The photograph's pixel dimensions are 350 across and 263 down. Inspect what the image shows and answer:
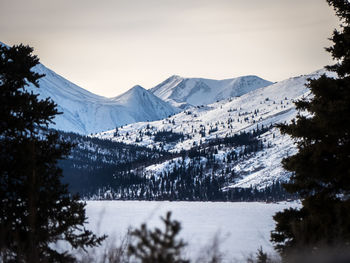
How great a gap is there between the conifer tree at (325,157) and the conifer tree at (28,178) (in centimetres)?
617

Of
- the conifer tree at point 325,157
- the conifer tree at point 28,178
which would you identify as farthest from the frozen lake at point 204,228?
the conifer tree at point 325,157

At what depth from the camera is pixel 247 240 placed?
67.3 m

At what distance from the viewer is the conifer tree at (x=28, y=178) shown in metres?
10.4

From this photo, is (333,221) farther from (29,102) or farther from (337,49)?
(29,102)

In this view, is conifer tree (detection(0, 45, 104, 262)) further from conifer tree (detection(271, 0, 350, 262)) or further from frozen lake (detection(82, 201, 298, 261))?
conifer tree (detection(271, 0, 350, 262))

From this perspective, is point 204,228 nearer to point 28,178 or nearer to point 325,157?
point 325,157

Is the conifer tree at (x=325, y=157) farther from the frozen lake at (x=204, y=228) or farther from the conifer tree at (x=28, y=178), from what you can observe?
the conifer tree at (x=28, y=178)

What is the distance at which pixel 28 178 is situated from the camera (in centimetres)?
1017

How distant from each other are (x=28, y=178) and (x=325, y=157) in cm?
887

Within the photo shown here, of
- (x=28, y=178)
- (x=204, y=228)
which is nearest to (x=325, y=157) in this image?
(x=28, y=178)

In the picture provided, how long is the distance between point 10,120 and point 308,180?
9.34m

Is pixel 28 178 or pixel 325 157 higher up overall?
pixel 325 157

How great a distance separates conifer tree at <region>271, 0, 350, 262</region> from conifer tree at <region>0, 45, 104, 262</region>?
6.17m

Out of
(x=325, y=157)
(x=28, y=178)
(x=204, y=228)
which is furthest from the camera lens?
(x=204, y=228)
